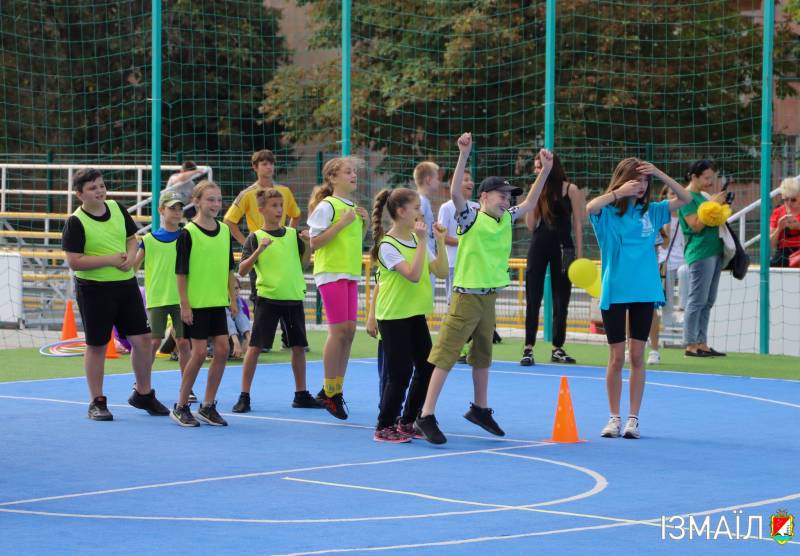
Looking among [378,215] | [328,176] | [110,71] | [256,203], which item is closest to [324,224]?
[328,176]

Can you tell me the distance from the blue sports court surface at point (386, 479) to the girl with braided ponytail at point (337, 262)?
0.33 metres

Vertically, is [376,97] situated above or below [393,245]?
above

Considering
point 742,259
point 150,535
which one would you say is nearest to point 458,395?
point 742,259

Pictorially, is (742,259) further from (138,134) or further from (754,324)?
(138,134)

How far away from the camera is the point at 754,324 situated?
49.6 feet

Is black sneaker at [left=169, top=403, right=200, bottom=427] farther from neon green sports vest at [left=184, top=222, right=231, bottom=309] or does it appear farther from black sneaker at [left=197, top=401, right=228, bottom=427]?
neon green sports vest at [left=184, top=222, right=231, bottom=309]

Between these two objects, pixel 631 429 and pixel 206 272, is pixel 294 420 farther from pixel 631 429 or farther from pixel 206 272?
pixel 631 429

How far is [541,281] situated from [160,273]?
3816mm

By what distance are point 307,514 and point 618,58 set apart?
19.1 meters

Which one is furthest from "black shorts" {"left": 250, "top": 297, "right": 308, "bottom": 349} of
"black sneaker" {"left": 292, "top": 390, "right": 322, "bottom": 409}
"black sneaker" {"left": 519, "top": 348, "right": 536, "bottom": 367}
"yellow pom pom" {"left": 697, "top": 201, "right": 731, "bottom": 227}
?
"yellow pom pom" {"left": 697, "top": 201, "right": 731, "bottom": 227}

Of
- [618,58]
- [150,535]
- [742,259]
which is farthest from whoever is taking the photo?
[618,58]

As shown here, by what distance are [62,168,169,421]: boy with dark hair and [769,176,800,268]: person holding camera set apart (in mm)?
7177

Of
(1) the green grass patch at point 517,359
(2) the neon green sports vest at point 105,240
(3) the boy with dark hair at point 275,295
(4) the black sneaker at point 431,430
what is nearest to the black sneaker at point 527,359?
(1) the green grass patch at point 517,359

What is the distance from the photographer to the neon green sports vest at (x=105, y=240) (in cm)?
955
